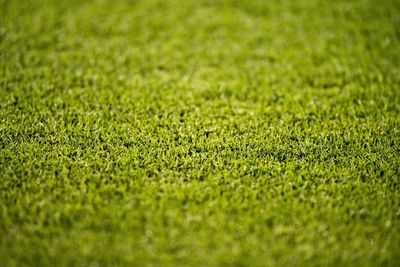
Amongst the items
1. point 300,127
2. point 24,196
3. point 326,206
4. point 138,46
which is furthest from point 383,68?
point 24,196

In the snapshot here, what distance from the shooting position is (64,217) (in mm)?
2980

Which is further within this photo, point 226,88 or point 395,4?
point 395,4

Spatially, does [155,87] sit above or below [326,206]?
above

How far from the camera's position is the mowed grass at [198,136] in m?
2.86

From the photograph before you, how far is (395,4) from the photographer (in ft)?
20.8

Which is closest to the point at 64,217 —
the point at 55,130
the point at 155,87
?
the point at 55,130

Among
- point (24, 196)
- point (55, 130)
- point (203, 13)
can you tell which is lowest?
point (24, 196)

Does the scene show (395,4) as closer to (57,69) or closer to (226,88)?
(226,88)

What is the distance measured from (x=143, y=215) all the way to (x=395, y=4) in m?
5.63

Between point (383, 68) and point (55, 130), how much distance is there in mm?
3996

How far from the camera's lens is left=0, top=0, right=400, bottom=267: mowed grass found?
286 cm

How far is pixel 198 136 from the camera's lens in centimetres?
384

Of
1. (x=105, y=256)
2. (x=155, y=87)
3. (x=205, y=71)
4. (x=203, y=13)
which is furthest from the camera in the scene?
(x=203, y=13)

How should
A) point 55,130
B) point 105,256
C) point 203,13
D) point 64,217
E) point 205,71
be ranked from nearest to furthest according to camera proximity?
point 105,256 < point 64,217 < point 55,130 < point 205,71 < point 203,13
